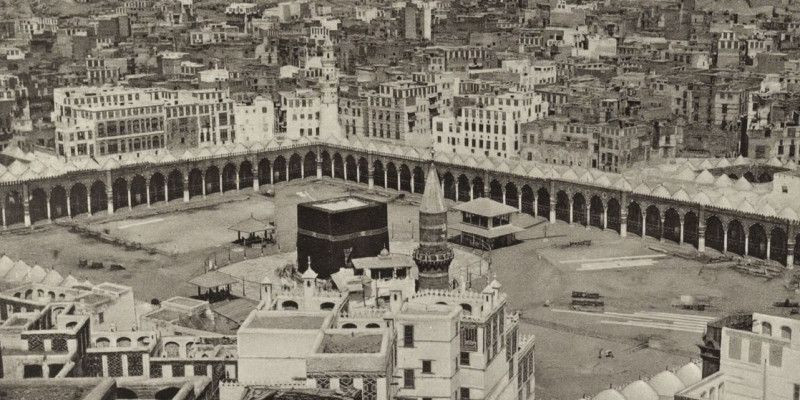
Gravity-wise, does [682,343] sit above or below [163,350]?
below

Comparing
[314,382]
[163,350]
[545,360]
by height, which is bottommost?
[545,360]

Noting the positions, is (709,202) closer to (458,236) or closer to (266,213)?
(458,236)

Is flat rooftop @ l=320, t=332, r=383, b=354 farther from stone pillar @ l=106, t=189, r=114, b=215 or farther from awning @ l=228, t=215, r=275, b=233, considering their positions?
stone pillar @ l=106, t=189, r=114, b=215

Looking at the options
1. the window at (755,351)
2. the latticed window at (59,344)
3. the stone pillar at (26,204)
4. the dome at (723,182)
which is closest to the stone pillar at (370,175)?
the stone pillar at (26,204)

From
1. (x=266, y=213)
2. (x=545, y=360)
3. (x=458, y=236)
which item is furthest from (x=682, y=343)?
(x=266, y=213)

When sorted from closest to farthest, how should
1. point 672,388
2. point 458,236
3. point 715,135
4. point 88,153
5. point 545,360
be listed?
point 672,388 < point 545,360 < point 458,236 < point 88,153 < point 715,135

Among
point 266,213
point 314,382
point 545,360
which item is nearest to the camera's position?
point 314,382

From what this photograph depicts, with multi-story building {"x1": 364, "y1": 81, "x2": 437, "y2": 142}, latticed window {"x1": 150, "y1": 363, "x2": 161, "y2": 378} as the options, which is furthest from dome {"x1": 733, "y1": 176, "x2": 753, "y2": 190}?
latticed window {"x1": 150, "y1": 363, "x2": 161, "y2": 378}

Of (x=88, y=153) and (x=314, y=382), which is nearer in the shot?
(x=314, y=382)
